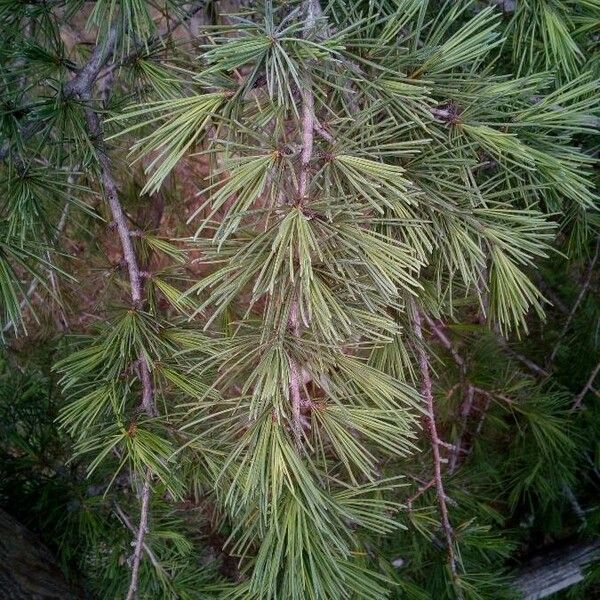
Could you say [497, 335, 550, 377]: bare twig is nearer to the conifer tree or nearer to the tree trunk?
the conifer tree

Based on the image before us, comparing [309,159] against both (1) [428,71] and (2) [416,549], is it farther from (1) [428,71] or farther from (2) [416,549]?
(2) [416,549]

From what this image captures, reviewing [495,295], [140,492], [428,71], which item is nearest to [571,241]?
[495,295]

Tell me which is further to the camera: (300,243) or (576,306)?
(576,306)

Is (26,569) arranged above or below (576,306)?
above

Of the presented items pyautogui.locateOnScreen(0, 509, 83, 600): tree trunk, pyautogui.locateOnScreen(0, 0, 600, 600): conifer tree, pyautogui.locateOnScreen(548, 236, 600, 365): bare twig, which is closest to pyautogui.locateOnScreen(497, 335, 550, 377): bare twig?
pyautogui.locateOnScreen(548, 236, 600, 365): bare twig

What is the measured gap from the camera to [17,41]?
0.69 metres

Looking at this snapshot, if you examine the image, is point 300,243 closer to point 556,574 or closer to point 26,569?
point 26,569

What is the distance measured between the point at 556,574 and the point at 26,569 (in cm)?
115

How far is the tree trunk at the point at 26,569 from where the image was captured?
35.4 inches

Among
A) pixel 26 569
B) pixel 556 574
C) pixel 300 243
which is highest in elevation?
pixel 300 243

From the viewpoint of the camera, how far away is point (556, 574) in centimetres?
142

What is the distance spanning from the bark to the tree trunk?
99 cm

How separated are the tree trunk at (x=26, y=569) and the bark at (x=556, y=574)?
0.99m

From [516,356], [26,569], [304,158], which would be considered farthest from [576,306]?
[26,569]
